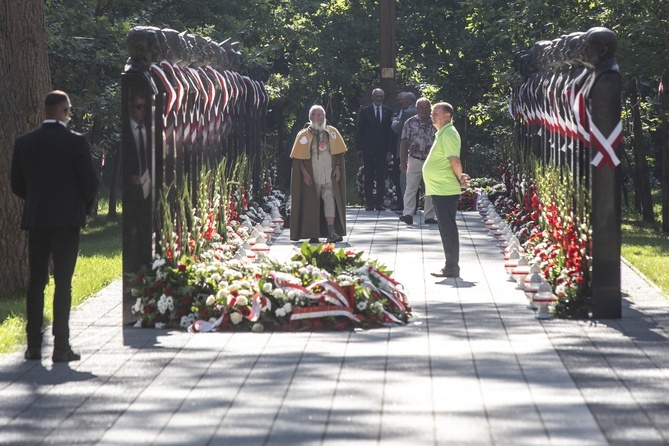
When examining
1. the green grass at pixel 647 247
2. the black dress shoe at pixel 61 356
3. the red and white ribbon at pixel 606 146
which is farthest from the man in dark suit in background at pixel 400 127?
the black dress shoe at pixel 61 356

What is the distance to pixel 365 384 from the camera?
8469mm

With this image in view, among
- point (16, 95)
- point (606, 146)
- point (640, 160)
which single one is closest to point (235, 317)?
point (606, 146)

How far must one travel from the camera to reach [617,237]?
11.5 meters

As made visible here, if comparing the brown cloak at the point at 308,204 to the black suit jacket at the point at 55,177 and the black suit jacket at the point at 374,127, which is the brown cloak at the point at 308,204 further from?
the black suit jacket at the point at 55,177

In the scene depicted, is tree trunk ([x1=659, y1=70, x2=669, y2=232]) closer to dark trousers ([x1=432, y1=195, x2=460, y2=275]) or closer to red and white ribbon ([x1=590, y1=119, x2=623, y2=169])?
dark trousers ([x1=432, y1=195, x2=460, y2=275])

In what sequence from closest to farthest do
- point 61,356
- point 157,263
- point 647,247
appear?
point 61,356
point 157,263
point 647,247

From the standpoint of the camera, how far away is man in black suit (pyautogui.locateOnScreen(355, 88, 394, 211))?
2284 cm

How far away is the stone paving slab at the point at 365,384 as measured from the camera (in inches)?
285

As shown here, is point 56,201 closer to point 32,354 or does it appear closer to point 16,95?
point 32,354

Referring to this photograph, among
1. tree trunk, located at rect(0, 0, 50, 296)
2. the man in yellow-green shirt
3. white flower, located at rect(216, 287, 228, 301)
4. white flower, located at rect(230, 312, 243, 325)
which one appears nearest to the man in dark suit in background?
the man in yellow-green shirt

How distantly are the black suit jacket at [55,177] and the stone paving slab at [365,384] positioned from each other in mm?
979

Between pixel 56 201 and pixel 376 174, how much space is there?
45.5ft

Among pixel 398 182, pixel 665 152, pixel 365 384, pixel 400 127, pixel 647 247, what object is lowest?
pixel 365 384

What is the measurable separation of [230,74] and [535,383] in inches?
480
